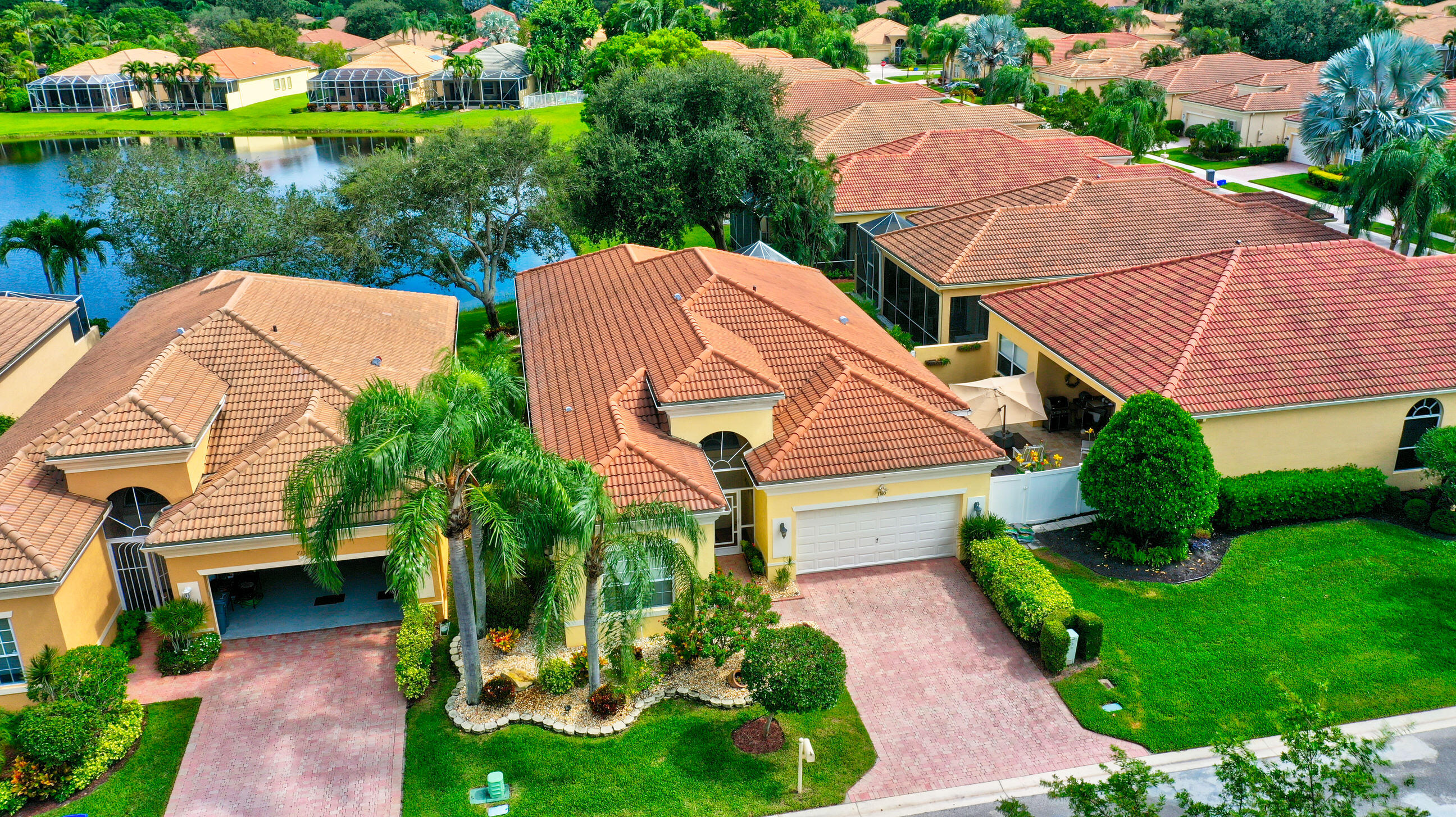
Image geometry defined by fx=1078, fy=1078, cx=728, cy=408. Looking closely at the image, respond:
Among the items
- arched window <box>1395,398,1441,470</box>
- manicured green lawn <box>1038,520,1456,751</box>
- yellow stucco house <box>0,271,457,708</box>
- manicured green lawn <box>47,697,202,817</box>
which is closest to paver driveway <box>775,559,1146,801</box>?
manicured green lawn <box>1038,520,1456,751</box>

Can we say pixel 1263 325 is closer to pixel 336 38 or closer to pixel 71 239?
pixel 71 239

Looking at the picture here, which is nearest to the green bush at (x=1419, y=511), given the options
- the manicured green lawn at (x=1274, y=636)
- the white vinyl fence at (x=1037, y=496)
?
the manicured green lawn at (x=1274, y=636)

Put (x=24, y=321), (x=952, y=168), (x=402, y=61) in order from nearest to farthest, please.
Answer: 1. (x=24, y=321)
2. (x=952, y=168)
3. (x=402, y=61)

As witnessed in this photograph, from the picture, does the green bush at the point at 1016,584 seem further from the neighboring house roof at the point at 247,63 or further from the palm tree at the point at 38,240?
the neighboring house roof at the point at 247,63

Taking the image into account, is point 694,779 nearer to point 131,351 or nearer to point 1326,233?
point 131,351

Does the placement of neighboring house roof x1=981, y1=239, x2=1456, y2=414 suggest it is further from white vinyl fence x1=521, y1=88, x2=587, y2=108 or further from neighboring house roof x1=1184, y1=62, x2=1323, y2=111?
white vinyl fence x1=521, y1=88, x2=587, y2=108

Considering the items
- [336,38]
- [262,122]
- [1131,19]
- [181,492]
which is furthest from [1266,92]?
[336,38]

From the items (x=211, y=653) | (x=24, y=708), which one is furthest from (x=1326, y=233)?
(x=24, y=708)
